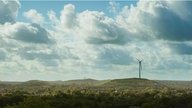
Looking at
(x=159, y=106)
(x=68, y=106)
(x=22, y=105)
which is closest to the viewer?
(x=22, y=105)

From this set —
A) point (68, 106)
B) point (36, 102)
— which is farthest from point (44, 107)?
point (68, 106)

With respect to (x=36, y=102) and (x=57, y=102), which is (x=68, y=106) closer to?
(x=57, y=102)

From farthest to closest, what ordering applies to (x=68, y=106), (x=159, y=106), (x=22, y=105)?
1. (x=68, y=106)
2. (x=159, y=106)
3. (x=22, y=105)

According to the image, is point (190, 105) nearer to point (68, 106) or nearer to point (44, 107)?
point (68, 106)

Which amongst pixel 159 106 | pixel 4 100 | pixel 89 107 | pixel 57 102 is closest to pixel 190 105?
pixel 159 106

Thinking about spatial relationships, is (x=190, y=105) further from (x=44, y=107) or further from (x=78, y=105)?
(x=44, y=107)

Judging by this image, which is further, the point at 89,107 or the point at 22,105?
the point at 89,107

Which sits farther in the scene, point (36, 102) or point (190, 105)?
point (190, 105)
